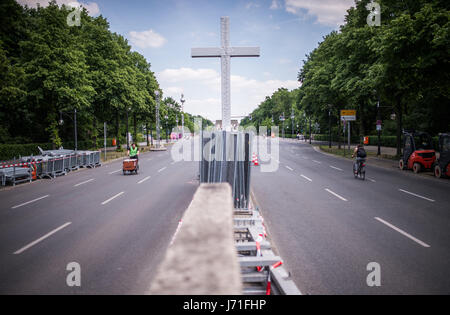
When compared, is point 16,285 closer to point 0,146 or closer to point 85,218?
point 85,218

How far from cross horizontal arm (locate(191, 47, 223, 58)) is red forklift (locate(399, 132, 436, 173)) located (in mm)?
14180

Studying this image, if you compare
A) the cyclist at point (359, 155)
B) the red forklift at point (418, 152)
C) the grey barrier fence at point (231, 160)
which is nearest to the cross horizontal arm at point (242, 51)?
the grey barrier fence at point (231, 160)

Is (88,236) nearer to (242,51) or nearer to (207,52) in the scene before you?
(207,52)

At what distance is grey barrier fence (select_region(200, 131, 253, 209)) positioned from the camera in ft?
22.6

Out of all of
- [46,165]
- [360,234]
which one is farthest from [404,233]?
[46,165]

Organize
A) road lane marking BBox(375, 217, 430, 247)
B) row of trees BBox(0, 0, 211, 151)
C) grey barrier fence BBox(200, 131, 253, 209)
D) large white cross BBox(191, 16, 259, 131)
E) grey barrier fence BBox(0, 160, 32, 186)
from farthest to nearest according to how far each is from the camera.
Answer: row of trees BBox(0, 0, 211, 151) → grey barrier fence BBox(0, 160, 32, 186) → large white cross BBox(191, 16, 259, 131) → grey barrier fence BBox(200, 131, 253, 209) → road lane marking BBox(375, 217, 430, 247)

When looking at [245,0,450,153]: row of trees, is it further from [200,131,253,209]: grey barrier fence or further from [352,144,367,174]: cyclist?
[200,131,253,209]: grey barrier fence

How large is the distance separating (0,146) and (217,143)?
28.1 metres

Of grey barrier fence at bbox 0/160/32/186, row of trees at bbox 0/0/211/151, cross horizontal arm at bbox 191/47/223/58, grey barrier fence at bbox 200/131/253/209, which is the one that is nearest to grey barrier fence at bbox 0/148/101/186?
grey barrier fence at bbox 0/160/32/186

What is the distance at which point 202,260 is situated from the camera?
179 centimetres

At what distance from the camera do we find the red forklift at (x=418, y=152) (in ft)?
57.1

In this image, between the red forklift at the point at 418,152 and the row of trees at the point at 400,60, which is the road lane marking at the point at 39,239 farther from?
the red forklift at the point at 418,152

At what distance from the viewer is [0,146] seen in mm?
26125

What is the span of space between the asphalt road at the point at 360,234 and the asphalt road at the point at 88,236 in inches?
114
